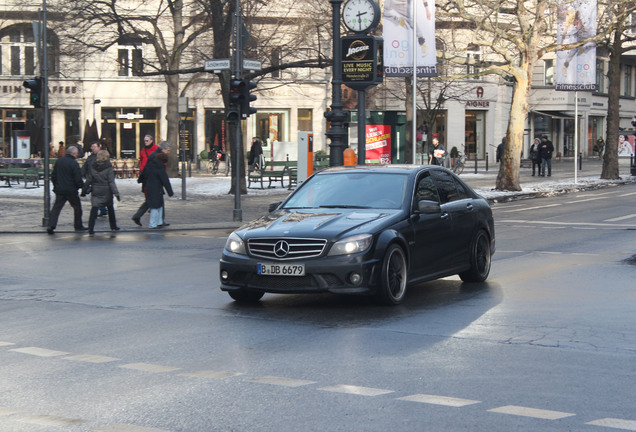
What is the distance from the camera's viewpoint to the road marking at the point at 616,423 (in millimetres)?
5584

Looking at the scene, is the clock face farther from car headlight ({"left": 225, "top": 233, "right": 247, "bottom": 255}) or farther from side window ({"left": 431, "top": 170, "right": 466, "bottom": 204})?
car headlight ({"left": 225, "top": 233, "right": 247, "bottom": 255})

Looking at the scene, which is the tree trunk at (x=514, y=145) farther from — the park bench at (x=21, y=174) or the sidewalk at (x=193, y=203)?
the park bench at (x=21, y=174)

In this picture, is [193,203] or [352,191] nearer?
[352,191]

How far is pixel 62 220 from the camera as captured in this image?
2388cm

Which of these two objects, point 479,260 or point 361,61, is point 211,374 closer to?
point 479,260

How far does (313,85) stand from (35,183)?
24628 mm

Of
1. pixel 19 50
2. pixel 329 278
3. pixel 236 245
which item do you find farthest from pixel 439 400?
pixel 19 50

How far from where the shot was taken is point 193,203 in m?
28.8

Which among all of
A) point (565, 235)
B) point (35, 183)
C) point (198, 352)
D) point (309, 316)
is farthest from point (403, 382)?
point (35, 183)

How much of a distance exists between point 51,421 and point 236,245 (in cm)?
466

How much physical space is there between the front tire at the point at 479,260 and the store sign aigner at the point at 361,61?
395 inches

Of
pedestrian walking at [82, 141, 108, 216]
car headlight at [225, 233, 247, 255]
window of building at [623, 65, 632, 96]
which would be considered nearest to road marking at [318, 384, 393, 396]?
Result: car headlight at [225, 233, 247, 255]

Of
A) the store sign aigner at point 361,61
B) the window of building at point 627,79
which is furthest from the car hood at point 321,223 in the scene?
the window of building at point 627,79

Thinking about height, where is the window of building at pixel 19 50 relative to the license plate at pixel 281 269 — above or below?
above
